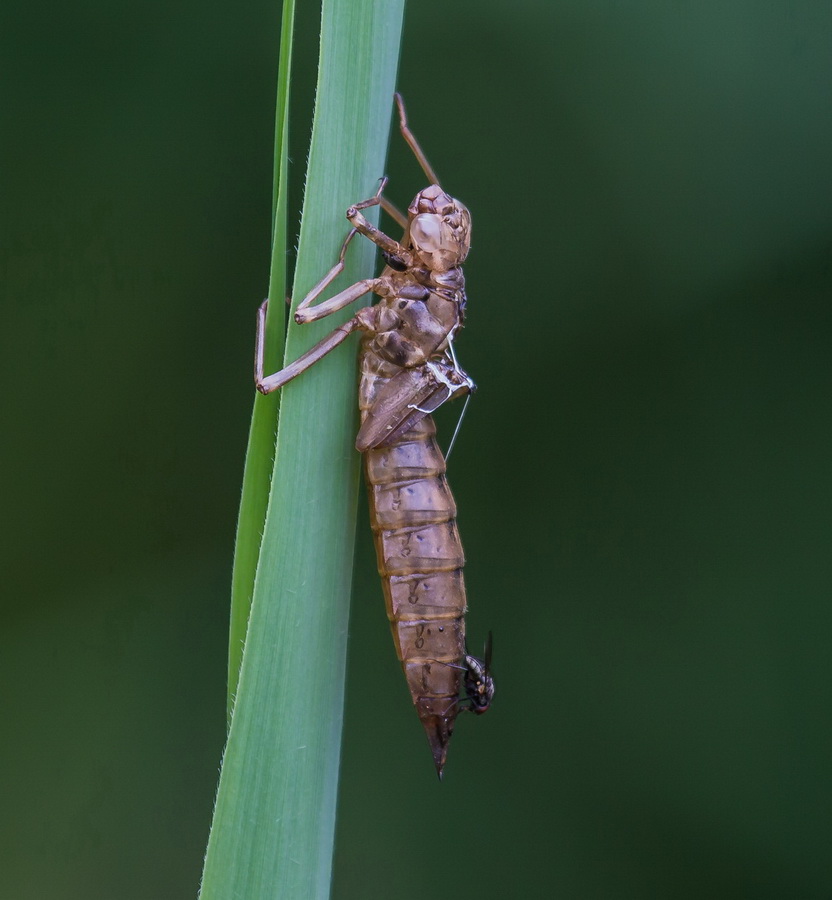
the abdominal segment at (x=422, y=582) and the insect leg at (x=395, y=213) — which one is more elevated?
the insect leg at (x=395, y=213)

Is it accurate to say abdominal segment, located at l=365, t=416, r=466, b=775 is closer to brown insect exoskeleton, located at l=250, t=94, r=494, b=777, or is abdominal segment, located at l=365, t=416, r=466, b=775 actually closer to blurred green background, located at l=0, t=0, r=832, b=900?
brown insect exoskeleton, located at l=250, t=94, r=494, b=777

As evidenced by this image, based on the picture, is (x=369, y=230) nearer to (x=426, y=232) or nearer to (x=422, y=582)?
(x=426, y=232)

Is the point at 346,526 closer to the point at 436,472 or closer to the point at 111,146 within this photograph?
the point at 436,472

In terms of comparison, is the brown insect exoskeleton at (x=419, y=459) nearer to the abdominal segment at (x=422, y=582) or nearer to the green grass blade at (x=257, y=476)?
the abdominal segment at (x=422, y=582)

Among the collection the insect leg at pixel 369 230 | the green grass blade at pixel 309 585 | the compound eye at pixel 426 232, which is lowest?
the green grass blade at pixel 309 585

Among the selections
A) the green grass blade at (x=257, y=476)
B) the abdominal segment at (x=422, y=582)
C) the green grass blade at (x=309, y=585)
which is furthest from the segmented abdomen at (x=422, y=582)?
the green grass blade at (x=257, y=476)
